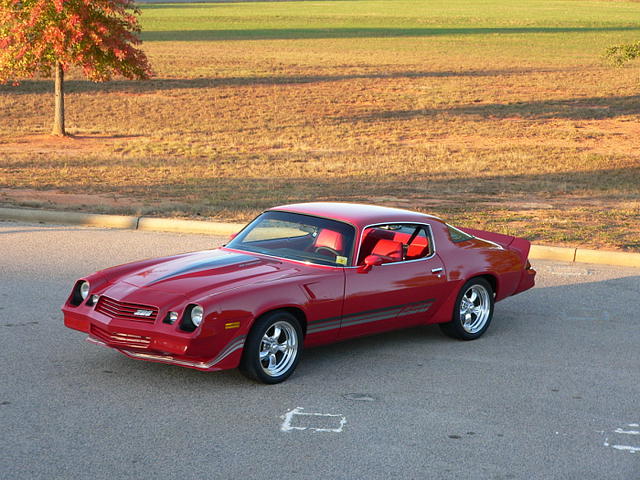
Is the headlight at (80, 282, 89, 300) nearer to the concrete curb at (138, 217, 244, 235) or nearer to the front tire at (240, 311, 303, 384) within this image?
the front tire at (240, 311, 303, 384)

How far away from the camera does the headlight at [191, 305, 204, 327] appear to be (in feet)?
23.4

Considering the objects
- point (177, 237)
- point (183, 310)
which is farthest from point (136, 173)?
point (183, 310)

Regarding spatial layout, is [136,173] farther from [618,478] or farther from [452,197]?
[618,478]

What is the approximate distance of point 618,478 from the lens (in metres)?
5.88

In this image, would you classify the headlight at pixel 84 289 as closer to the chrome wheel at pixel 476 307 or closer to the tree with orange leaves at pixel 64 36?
the chrome wheel at pixel 476 307

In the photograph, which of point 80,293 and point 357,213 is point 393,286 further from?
point 80,293

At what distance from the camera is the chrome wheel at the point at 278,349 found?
24.6 feet

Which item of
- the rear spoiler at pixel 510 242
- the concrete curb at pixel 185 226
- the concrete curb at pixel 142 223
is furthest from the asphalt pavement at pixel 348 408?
the concrete curb at pixel 185 226

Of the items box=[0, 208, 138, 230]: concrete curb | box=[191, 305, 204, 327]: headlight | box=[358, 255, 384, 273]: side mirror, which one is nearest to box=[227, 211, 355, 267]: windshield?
box=[358, 255, 384, 273]: side mirror

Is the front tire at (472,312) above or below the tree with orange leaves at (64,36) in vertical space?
below

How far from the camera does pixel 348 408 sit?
702 cm

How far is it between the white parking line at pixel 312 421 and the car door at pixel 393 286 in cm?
129

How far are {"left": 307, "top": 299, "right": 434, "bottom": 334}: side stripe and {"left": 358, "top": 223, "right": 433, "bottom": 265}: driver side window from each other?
409mm

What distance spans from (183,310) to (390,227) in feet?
7.94
